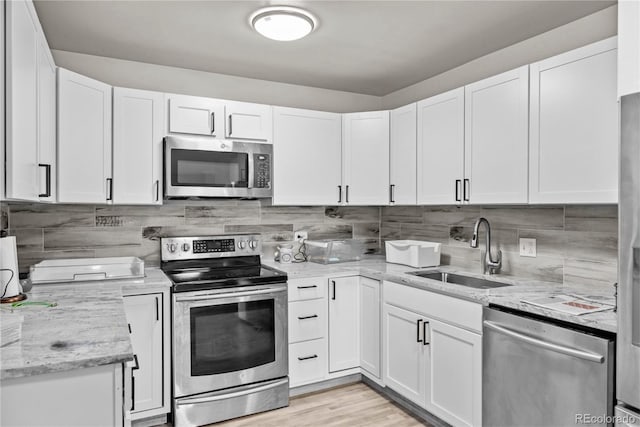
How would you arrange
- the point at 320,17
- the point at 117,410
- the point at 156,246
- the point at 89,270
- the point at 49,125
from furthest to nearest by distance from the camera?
1. the point at 156,246
2. the point at 89,270
3. the point at 320,17
4. the point at 49,125
5. the point at 117,410

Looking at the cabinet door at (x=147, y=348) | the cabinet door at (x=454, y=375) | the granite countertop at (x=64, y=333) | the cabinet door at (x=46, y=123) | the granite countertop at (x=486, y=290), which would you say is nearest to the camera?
the granite countertop at (x=64, y=333)

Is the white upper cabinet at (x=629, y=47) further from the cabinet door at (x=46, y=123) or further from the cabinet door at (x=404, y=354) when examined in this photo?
the cabinet door at (x=46, y=123)

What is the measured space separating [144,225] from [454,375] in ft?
7.53

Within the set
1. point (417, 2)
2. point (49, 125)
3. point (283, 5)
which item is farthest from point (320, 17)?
point (49, 125)

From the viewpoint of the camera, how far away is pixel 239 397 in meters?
2.71

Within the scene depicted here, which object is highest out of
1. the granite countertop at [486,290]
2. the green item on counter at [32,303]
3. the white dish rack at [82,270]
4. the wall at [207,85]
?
the wall at [207,85]

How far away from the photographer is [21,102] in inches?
61.2

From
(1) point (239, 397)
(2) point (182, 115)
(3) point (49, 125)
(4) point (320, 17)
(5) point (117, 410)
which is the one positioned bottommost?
(1) point (239, 397)

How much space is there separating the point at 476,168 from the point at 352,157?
1.09 metres

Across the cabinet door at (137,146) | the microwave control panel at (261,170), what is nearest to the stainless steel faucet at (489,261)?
the microwave control panel at (261,170)

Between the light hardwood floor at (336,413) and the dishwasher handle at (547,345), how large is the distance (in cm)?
95

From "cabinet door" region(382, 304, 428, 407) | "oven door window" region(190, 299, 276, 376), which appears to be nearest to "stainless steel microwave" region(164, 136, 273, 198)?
"oven door window" region(190, 299, 276, 376)

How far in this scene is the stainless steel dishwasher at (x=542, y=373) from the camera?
1.65 metres

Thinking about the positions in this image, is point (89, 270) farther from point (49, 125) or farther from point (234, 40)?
point (234, 40)
